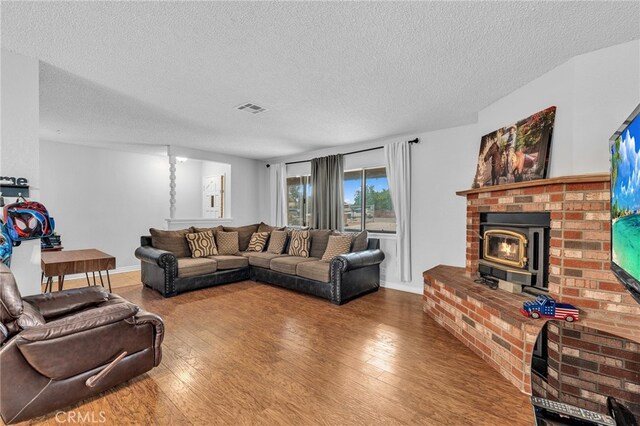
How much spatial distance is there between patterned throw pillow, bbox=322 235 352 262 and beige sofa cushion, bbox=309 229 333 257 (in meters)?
0.29

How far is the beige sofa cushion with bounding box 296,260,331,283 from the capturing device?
399 centimetres

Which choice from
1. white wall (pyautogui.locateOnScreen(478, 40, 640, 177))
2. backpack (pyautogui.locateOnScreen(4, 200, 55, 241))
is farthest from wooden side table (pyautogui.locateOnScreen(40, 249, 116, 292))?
white wall (pyautogui.locateOnScreen(478, 40, 640, 177))

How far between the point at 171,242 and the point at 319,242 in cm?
241

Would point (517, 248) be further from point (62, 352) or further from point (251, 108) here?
point (62, 352)

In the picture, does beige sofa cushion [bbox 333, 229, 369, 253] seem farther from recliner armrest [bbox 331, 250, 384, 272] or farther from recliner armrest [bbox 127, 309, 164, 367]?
recliner armrest [bbox 127, 309, 164, 367]

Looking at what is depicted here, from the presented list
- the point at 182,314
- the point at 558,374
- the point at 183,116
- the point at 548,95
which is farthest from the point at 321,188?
the point at 558,374

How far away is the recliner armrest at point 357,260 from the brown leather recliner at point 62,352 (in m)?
2.27

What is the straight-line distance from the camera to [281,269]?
4.55 m

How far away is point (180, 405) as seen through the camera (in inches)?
71.3

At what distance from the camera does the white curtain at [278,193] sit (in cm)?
636

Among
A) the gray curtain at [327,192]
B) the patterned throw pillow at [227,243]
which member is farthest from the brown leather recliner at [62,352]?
the gray curtain at [327,192]

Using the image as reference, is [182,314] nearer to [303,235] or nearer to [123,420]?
[123,420]

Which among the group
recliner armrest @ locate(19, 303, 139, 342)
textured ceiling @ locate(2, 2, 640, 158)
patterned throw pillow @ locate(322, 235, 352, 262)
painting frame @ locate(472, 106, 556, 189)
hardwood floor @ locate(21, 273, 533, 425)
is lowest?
hardwood floor @ locate(21, 273, 533, 425)

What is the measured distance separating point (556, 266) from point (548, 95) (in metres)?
1.40
